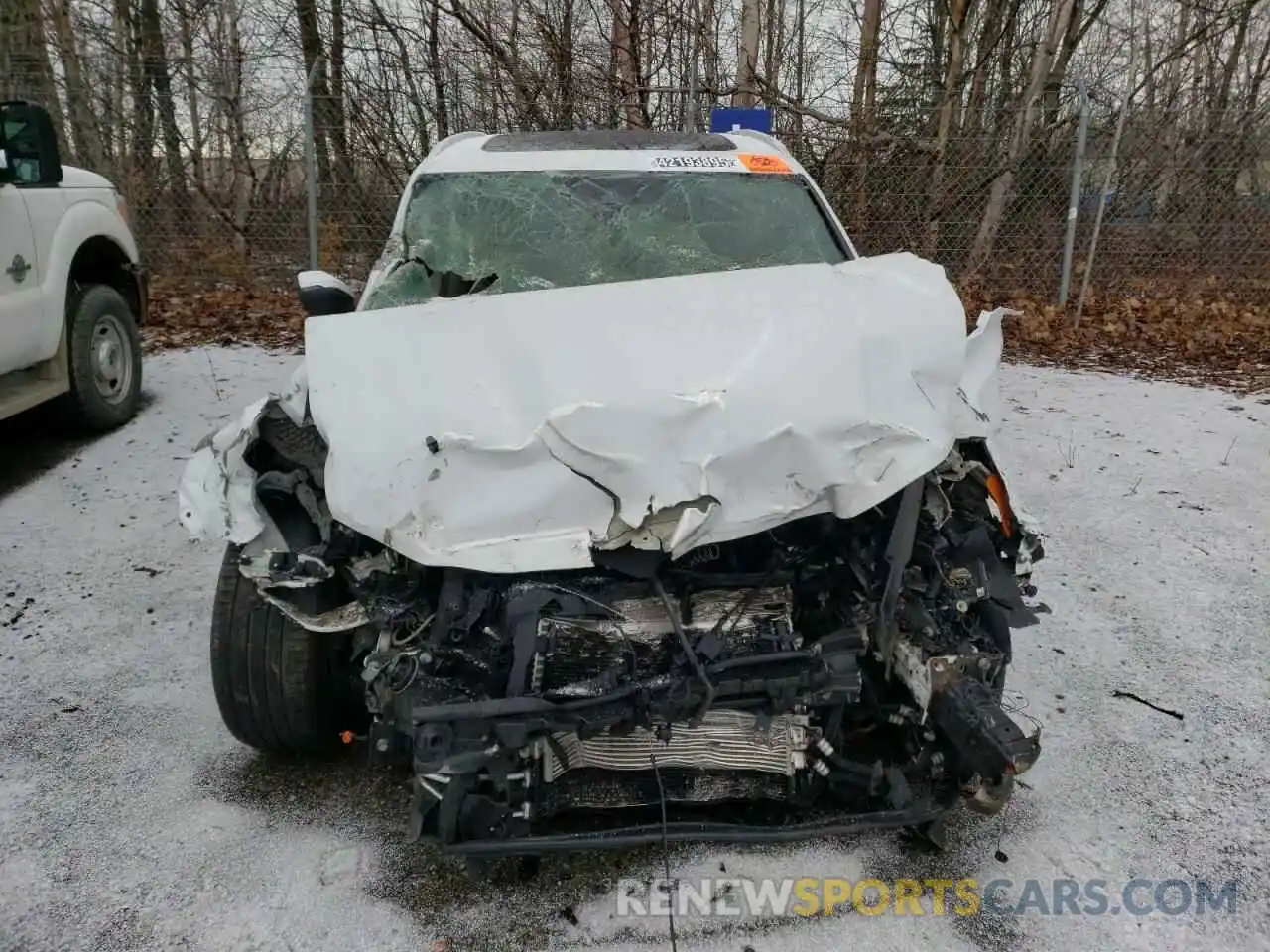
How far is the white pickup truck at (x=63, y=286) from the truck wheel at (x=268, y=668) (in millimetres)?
2888

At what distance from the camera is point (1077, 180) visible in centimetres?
809

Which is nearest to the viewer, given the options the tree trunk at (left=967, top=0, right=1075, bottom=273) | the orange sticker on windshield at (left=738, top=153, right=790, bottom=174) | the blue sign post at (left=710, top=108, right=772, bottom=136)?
the orange sticker on windshield at (left=738, top=153, right=790, bottom=174)

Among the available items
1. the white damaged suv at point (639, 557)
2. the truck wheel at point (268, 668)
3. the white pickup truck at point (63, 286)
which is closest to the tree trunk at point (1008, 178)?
the white damaged suv at point (639, 557)

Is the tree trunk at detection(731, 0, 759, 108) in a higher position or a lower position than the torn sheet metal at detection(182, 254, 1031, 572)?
higher

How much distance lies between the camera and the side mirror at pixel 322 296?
10.8 ft

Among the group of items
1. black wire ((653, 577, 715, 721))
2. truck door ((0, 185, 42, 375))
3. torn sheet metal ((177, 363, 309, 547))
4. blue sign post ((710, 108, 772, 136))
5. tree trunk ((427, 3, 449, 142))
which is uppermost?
tree trunk ((427, 3, 449, 142))

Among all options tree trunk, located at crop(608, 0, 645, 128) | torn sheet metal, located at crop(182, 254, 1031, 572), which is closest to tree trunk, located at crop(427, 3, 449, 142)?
tree trunk, located at crop(608, 0, 645, 128)

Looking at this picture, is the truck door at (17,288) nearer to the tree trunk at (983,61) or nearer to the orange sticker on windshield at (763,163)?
the orange sticker on windshield at (763,163)

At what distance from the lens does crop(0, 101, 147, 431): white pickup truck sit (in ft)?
14.4

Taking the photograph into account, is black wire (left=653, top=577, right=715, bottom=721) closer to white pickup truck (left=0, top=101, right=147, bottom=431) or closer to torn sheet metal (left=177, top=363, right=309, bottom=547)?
torn sheet metal (left=177, top=363, right=309, bottom=547)

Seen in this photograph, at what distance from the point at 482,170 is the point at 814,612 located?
2.39 meters

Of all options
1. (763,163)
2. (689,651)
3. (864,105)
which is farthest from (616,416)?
(864,105)

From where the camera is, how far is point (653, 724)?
2.04 meters

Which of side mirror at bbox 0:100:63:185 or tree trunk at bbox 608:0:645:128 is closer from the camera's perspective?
side mirror at bbox 0:100:63:185
